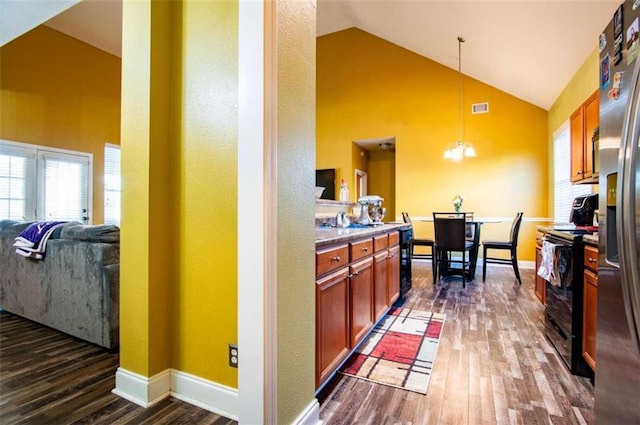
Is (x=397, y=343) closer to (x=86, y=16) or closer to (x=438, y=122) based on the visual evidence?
(x=438, y=122)

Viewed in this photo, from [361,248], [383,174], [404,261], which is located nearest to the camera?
[361,248]

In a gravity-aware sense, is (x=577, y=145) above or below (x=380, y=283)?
above

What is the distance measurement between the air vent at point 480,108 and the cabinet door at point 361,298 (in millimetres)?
5038

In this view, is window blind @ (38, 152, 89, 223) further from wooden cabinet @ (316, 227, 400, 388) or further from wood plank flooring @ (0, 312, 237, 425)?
wooden cabinet @ (316, 227, 400, 388)

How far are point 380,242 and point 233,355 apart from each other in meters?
1.48

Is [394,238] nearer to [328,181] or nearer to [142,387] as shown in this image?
[142,387]

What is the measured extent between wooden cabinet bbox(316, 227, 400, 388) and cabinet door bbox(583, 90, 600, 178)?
1.90 m

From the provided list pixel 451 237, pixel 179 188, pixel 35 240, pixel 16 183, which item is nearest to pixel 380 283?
pixel 179 188

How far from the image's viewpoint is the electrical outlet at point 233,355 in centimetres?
150

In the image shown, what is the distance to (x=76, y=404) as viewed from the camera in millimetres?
1616

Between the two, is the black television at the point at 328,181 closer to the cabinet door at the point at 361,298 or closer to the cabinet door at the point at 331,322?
the cabinet door at the point at 361,298

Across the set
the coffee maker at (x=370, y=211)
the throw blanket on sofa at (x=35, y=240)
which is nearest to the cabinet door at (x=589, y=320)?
the coffee maker at (x=370, y=211)

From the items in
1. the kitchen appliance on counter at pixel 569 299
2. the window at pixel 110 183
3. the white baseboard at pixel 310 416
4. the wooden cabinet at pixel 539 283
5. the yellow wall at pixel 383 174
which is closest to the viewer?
the white baseboard at pixel 310 416

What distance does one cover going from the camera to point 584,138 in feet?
9.26
